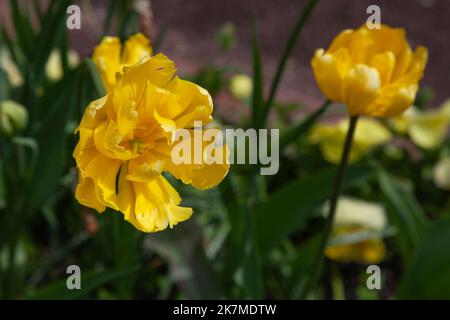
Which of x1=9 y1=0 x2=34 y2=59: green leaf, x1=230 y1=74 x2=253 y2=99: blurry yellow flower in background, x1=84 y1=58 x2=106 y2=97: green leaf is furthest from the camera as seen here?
x1=230 y1=74 x2=253 y2=99: blurry yellow flower in background

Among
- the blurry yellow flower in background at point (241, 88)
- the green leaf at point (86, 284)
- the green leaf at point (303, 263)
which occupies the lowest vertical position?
the green leaf at point (86, 284)

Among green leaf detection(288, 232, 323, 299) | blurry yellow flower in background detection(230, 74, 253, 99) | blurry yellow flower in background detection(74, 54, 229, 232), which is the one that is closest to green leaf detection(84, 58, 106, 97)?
blurry yellow flower in background detection(74, 54, 229, 232)

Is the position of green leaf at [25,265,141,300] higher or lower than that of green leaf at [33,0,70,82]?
lower

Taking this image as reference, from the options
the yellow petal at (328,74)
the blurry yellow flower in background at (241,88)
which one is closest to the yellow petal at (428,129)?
the blurry yellow flower in background at (241,88)

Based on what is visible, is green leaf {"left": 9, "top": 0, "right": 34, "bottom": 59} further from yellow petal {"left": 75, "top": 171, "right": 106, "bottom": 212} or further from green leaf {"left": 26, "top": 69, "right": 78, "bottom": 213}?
yellow petal {"left": 75, "top": 171, "right": 106, "bottom": 212}

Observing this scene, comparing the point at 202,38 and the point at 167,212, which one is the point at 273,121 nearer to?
the point at 202,38

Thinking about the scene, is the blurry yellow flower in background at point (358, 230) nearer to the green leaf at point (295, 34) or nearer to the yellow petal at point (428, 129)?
the yellow petal at point (428, 129)
